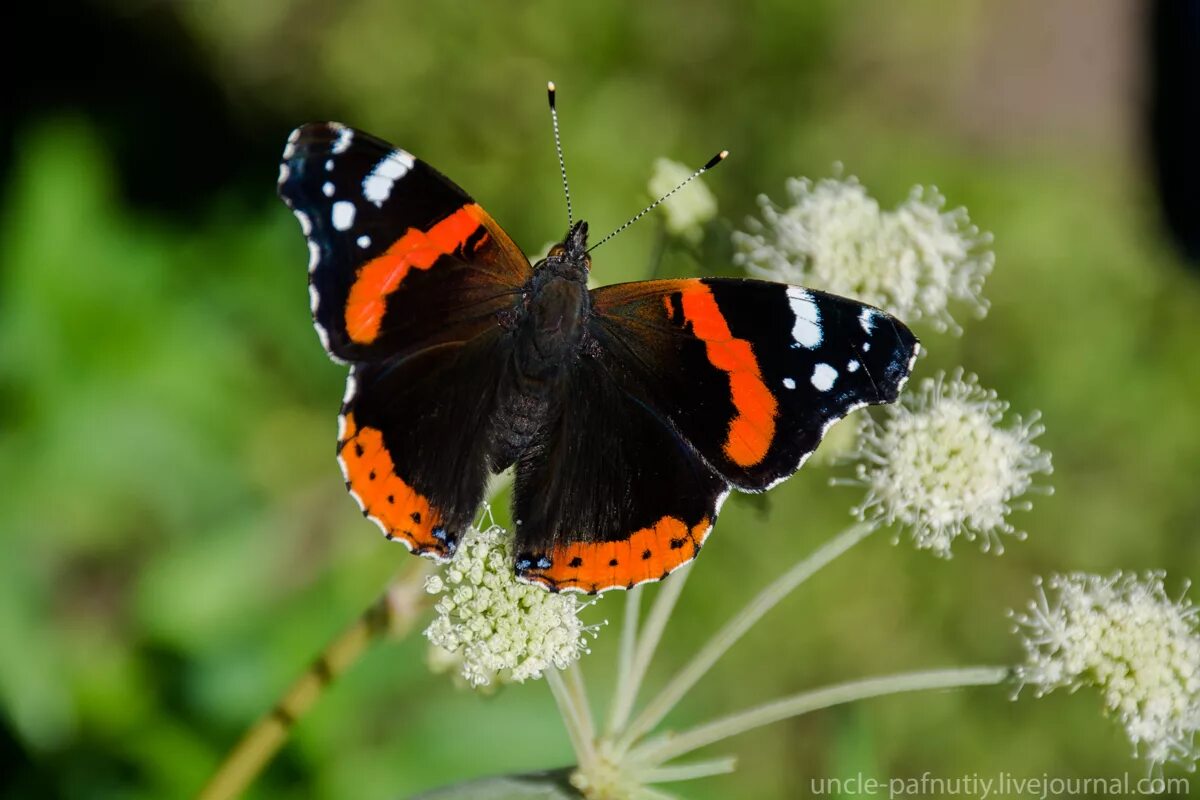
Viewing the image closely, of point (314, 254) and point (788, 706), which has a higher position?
point (314, 254)

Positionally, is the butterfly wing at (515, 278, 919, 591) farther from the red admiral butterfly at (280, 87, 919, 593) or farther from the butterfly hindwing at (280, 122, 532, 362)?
the butterfly hindwing at (280, 122, 532, 362)

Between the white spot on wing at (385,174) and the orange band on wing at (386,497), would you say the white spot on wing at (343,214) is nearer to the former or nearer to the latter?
the white spot on wing at (385,174)

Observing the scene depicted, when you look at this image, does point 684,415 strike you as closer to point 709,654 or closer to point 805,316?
point 805,316

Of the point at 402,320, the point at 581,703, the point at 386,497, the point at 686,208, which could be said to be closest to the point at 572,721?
the point at 581,703

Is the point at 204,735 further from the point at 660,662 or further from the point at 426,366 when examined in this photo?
the point at 660,662

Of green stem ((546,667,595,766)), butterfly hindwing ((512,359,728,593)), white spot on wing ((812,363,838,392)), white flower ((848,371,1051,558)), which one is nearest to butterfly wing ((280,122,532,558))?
butterfly hindwing ((512,359,728,593))
